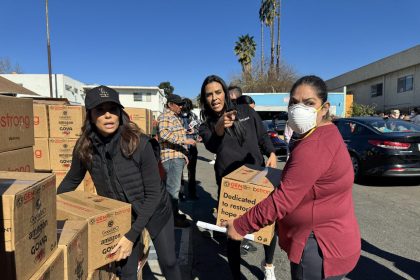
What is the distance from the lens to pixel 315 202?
167 cm

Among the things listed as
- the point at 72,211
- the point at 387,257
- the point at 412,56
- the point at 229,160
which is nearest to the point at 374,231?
the point at 387,257

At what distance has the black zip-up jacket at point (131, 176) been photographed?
221 centimetres

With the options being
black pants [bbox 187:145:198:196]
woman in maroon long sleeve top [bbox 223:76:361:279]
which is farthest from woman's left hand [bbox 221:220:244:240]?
black pants [bbox 187:145:198:196]

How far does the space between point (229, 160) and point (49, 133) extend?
2.69 meters

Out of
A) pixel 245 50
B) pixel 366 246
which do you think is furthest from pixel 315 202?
pixel 245 50

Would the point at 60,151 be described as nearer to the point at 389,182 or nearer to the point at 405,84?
the point at 389,182

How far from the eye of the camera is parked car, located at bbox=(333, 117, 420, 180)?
6984 mm

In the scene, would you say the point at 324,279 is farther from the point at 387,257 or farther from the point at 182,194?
the point at 182,194

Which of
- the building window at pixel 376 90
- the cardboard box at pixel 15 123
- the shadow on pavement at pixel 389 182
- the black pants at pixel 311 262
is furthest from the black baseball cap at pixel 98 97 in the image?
the building window at pixel 376 90

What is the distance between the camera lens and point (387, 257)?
386 cm

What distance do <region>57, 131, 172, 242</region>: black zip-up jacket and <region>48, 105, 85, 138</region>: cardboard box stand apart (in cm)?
215

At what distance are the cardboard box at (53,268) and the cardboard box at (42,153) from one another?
9.89ft

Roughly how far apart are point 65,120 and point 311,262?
368 cm

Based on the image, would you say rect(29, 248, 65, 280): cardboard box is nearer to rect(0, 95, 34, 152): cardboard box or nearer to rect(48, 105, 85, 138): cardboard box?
rect(0, 95, 34, 152): cardboard box
